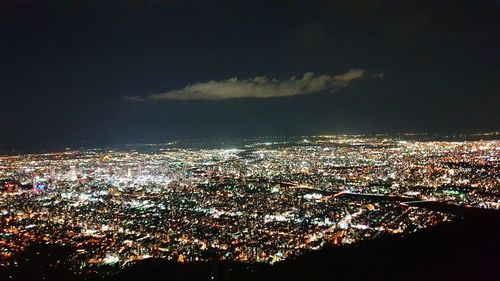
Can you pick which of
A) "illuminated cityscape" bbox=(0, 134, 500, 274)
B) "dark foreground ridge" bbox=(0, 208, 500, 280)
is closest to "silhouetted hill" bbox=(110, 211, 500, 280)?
"dark foreground ridge" bbox=(0, 208, 500, 280)

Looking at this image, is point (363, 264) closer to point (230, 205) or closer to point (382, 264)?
point (382, 264)

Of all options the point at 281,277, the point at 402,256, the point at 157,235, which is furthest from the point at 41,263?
the point at 402,256

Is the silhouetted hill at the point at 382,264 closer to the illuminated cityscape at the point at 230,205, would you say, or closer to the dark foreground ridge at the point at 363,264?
the dark foreground ridge at the point at 363,264

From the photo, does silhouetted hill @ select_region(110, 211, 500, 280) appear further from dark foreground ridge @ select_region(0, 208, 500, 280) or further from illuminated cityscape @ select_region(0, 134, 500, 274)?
illuminated cityscape @ select_region(0, 134, 500, 274)

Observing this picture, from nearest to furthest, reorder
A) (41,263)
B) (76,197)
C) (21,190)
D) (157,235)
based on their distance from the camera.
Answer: (41,263)
(157,235)
(76,197)
(21,190)

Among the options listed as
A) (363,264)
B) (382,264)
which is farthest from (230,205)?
(382,264)

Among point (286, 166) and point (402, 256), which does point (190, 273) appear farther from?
point (286, 166)

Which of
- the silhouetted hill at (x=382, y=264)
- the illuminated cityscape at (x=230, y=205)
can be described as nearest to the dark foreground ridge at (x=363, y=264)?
the silhouetted hill at (x=382, y=264)
